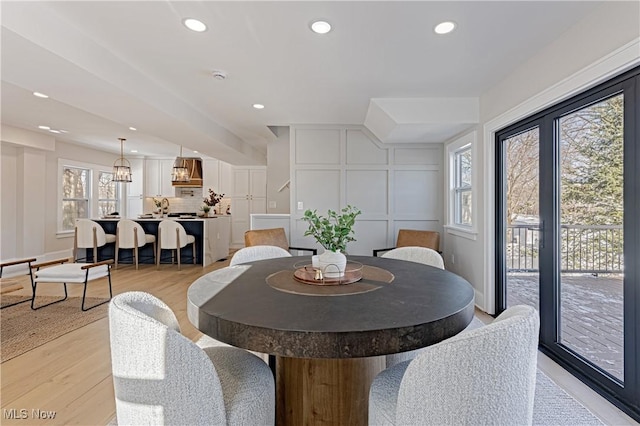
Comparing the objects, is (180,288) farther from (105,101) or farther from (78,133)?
(78,133)

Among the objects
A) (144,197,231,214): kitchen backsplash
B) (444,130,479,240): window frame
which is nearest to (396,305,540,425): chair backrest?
(444,130,479,240): window frame

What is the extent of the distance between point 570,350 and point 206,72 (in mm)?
3794

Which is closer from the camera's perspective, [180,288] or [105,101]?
[105,101]

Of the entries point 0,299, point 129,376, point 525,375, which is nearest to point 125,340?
point 129,376

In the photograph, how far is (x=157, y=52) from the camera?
2600 mm

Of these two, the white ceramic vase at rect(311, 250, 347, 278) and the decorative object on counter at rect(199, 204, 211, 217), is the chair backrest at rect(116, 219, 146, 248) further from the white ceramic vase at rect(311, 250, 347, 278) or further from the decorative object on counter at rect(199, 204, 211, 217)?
the white ceramic vase at rect(311, 250, 347, 278)

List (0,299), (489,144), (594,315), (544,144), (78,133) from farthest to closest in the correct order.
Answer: (78,133), (0,299), (489,144), (544,144), (594,315)

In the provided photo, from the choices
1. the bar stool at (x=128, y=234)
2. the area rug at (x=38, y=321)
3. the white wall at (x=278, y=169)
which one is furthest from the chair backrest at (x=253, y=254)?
the bar stool at (x=128, y=234)

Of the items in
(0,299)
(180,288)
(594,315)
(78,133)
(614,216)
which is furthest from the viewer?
(78,133)

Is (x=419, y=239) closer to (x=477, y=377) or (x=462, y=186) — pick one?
(x=462, y=186)

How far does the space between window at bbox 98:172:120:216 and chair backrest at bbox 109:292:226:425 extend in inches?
339

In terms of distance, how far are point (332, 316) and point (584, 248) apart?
2.19 metres

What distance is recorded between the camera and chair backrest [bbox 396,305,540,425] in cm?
81

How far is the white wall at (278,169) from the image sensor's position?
19.1 feet
